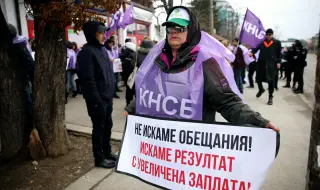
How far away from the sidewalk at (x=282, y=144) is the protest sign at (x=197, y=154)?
1.24 metres

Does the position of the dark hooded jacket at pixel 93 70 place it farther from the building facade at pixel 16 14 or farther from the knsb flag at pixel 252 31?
the building facade at pixel 16 14

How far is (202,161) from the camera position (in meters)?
1.84

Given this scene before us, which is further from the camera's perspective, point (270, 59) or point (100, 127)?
point (270, 59)

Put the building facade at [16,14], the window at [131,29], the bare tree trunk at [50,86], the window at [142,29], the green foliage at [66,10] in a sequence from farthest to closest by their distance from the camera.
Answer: the window at [142,29], the window at [131,29], the building facade at [16,14], the bare tree trunk at [50,86], the green foliage at [66,10]

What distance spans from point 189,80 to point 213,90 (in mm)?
195

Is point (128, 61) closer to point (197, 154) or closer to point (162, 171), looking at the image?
point (162, 171)

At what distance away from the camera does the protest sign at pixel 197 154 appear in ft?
5.60

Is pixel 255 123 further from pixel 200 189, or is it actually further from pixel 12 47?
pixel 12 47

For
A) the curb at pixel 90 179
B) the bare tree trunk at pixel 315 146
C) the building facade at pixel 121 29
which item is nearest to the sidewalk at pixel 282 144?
the curb at pixel 90 179

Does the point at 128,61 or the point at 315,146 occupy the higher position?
the point at 128,61

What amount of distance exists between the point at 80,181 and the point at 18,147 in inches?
50.0

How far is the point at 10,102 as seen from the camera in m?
3.68

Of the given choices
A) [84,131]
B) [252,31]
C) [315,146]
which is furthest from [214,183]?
[252,31]

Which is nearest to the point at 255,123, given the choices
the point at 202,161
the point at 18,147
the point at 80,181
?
the point at 202,161
